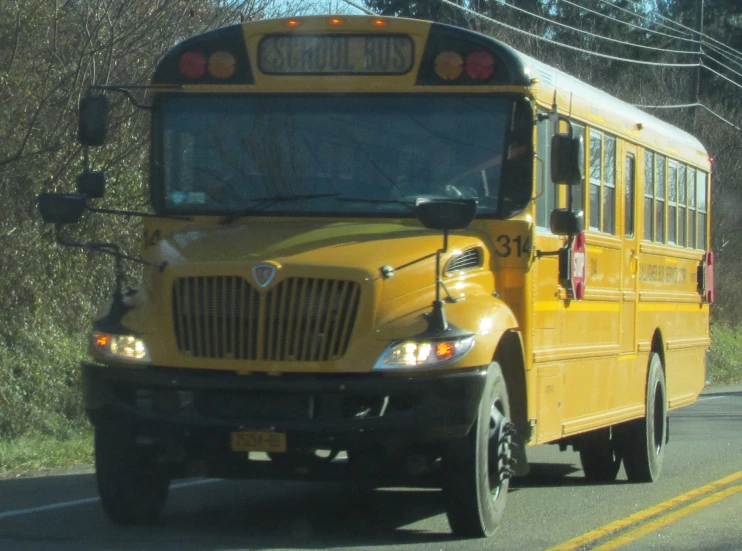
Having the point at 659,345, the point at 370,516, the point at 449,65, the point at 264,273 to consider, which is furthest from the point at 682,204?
the point at 264,273

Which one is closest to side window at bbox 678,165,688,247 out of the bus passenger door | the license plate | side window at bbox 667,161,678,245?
side window at bbox 667,161,678,245

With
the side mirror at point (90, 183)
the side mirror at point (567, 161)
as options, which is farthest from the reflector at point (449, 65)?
the side mirror at point (90, 183)

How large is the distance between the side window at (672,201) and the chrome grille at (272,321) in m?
5.59

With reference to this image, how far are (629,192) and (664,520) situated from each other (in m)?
2.88

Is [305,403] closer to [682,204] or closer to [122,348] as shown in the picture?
[122,348]

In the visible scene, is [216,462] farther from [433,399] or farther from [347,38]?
[347,38]

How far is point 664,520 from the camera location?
852cm

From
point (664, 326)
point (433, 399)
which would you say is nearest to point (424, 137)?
point (433, 399)

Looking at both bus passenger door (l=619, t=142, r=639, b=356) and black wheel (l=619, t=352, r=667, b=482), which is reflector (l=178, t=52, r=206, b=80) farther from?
black wheel (l=619, t=352, r=667, b=482)

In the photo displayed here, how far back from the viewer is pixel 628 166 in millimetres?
10523

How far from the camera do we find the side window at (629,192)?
34.2ft

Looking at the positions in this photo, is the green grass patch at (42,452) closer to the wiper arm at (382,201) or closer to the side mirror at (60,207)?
the side mirror at (60,207)

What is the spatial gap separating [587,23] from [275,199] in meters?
35.9

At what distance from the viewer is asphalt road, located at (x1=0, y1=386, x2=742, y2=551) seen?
7391 mm
